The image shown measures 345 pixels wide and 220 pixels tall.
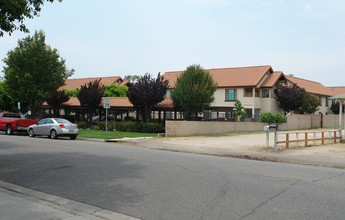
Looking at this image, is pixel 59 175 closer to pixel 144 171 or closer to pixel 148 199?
pixel 144 171

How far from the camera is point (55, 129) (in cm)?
2181

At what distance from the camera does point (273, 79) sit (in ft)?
135

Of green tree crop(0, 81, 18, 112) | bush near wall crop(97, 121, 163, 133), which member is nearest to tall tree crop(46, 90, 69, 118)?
green tree crop(0, 81, 18, 112)

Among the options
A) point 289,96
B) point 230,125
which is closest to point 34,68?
point 230,125

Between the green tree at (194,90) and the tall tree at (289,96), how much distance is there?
1459 centimetres

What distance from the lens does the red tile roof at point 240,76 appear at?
4019 centimetres

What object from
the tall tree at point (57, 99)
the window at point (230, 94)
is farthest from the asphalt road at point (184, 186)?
the window at point (230, 94)

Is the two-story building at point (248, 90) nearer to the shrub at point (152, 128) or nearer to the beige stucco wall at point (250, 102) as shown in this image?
the beige stucco wall at point (250, 102)

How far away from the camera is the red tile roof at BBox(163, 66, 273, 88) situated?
40.2 meters

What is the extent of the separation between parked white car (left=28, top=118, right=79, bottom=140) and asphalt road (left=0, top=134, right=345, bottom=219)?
9706 millimetres

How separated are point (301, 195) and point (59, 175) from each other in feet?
20.2

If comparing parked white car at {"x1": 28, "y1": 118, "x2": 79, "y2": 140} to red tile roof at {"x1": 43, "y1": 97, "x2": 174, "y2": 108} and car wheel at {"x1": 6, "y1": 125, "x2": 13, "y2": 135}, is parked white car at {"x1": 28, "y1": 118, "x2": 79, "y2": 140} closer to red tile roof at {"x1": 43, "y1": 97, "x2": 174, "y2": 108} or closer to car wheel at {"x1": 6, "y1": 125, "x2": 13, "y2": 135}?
car wheel at {"x1": 6, "y1": 125, "x2": 13, "y2": 135}

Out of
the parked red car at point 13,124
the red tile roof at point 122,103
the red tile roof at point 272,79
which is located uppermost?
the red tile roof at point 272,79

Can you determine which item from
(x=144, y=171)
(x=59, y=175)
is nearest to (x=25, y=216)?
(x=59, y=175)
